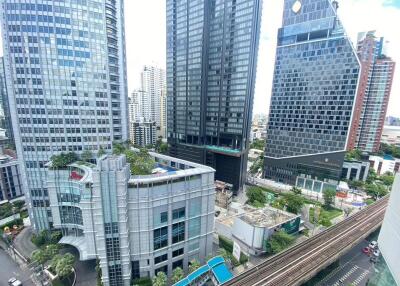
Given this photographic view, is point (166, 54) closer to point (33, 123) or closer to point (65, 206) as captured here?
point (33, 123)

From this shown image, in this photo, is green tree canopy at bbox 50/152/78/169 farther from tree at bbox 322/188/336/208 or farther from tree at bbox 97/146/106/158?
tree at bbox 322/188/336/208

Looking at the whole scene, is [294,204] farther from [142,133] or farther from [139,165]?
[142,133]

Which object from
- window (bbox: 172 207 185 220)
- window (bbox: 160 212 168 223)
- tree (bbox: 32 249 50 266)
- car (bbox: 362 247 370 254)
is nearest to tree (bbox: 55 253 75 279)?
tree (bbox: 32 249 50 266)

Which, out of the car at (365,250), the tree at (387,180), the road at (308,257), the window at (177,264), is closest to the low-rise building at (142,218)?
the window at (177,264)

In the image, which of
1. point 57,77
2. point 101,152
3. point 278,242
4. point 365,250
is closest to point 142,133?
point 101,152

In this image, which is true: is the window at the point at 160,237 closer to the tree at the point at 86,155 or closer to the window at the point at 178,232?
the window at the point at 178,232

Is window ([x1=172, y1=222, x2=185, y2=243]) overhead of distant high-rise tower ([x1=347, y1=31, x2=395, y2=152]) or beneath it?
beneath
